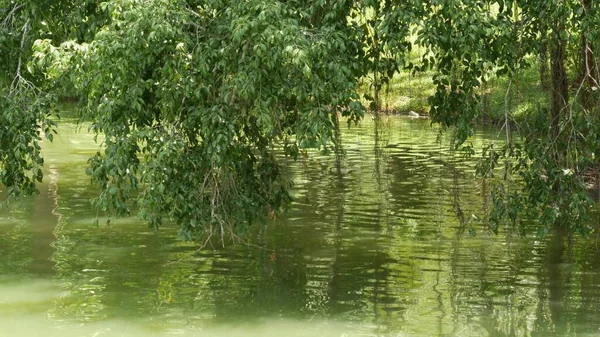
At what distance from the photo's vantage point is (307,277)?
1278cm

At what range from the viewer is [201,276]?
12.6 meters

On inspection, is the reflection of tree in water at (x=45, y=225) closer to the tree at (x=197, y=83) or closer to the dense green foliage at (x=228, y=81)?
the dense green foliage at (x=228, y=81)

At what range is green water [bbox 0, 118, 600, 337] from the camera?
10.6m

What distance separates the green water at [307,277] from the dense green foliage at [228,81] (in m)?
0.97

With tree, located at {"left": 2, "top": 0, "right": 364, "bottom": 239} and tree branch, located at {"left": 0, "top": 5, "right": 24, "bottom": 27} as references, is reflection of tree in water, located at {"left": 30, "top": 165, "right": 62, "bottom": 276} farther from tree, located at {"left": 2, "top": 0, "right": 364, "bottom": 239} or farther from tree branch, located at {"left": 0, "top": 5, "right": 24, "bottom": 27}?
tree branch, located at {"left": 0, "top": 5, "right": 24, "bottom": 27}

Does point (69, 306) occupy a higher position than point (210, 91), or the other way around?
point (210, 91)

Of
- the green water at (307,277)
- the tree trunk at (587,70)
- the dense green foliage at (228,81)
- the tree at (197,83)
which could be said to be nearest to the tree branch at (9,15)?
the dense green foliage at (228,81)

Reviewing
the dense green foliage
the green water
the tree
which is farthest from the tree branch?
the green water

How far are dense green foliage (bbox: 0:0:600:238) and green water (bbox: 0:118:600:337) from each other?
0.97 meters

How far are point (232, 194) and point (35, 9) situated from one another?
291 cm

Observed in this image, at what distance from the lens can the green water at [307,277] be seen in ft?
34.8

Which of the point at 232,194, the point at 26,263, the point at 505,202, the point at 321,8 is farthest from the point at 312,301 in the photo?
the point at 26,263

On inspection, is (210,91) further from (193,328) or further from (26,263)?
(26,263)

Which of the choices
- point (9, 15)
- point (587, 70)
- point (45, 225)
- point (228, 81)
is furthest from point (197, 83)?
point (45, 225)
